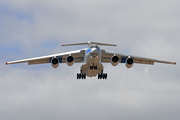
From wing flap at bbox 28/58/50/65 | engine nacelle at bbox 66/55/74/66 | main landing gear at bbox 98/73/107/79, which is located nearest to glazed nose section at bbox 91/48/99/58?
engine nacelle at bbox 66/55/74/66

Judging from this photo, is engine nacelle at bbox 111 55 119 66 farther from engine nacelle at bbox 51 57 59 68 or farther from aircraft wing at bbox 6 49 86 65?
engine nacelle at bbox 51 57 59 68

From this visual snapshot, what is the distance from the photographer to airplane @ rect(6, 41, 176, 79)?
102ft

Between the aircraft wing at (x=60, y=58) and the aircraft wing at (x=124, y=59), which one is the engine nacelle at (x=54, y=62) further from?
the aircraft wing at (x=124, y=59)

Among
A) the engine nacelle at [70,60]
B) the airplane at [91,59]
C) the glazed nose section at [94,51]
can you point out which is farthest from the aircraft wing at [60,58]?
the glazed nose section at [94,51]

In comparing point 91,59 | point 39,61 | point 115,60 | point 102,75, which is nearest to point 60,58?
point 39,61

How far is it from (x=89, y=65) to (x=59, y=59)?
4.50 meters

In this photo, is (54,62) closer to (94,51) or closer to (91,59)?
(91,59)

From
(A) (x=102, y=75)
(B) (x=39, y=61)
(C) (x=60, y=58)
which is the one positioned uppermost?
(C) (x=60, y=58)

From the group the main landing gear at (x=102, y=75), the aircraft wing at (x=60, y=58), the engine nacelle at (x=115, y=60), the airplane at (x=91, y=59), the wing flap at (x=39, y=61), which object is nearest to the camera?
the airplane at (x=91, y=59)

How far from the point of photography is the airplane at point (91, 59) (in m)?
31.0

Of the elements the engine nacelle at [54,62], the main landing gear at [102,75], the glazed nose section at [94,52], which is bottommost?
the main landing gear at [102,75]

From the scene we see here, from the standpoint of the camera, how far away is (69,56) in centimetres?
3256

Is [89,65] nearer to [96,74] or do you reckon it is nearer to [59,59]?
[96,74]

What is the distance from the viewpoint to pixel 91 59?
3064 centimetres
